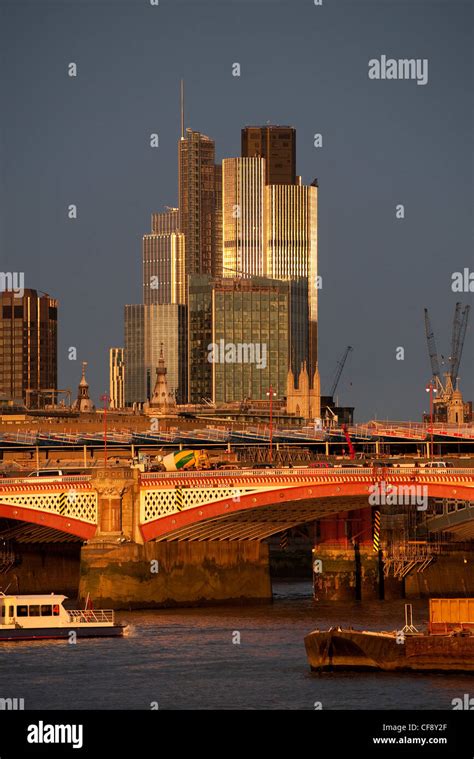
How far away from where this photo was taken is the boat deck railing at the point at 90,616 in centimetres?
12781

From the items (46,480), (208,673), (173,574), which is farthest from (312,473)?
(208,673)

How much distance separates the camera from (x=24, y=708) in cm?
9938

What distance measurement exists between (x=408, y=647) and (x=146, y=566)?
37.7 m

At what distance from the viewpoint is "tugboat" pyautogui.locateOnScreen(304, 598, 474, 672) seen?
107 meters

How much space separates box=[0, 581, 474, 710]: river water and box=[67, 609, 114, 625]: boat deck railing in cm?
164

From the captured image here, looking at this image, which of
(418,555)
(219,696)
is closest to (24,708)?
(219,696)

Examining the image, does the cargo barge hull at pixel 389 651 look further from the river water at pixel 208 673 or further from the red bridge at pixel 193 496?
the red bridge at pixel 193 496

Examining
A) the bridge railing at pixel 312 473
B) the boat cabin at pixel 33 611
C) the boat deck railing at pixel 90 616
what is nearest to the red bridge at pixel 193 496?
the bridge railing at pixel 312 473

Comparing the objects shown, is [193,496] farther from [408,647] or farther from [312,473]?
[408,647]

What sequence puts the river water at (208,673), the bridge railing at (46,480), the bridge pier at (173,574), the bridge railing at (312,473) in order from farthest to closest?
the bridge railing at (46,480), the bridge railing at (312,473), the bridge pier at (173,574), the river water at (208,673)

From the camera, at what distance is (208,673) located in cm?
10981

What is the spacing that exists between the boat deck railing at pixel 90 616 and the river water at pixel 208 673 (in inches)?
64.4
